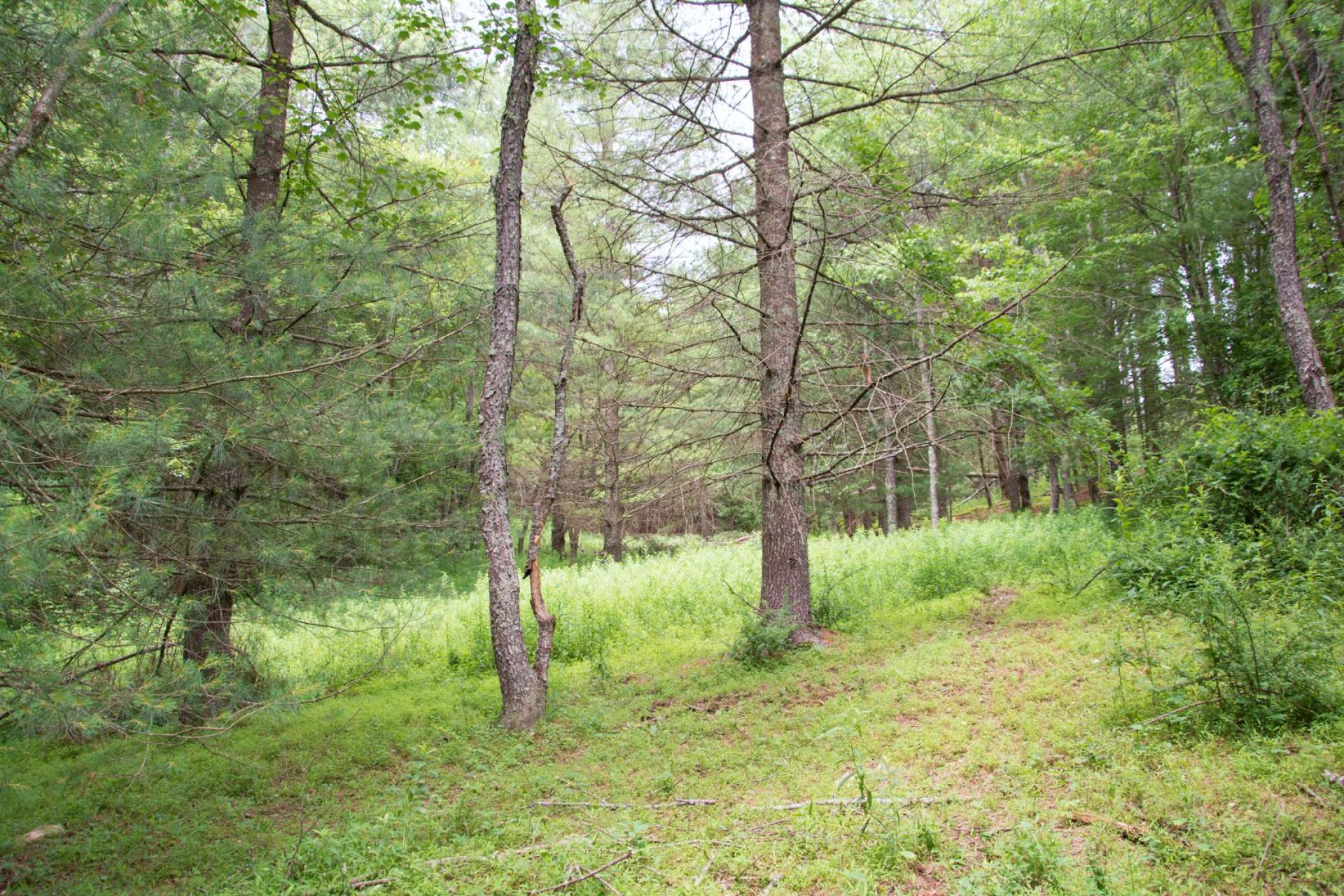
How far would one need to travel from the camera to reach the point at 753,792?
414cm

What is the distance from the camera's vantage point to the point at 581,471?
48.4 ft

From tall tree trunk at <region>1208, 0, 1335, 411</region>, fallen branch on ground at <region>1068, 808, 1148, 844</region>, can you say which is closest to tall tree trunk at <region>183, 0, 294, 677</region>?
fallen branch on ground at <region>1068, 808, 1148, 844</region>

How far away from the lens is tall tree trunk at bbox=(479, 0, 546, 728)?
588 centimetres

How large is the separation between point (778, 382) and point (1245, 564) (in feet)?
14.8

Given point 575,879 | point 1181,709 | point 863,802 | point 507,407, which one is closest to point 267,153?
point 507,407

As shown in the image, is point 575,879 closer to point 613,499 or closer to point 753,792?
point 753,792

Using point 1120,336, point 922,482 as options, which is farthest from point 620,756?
point 922,482

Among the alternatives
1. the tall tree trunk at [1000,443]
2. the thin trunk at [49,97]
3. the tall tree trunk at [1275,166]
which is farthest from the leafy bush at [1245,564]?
the thin trunk at [49,97]

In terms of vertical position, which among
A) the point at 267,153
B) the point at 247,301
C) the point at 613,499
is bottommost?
the point at 613,499

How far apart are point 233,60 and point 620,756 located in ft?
20.7

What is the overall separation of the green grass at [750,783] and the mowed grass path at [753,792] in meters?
0.02

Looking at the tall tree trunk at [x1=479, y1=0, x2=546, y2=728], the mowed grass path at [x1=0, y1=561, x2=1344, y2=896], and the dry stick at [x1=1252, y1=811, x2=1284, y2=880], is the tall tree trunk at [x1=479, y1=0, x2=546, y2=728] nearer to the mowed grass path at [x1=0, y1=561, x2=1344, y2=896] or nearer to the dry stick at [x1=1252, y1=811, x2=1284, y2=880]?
the mowed grass path at [x1=0, y1=561, x2=1344, y2=896]

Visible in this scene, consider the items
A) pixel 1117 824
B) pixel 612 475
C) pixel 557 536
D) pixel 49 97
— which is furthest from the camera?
pixel 557 536

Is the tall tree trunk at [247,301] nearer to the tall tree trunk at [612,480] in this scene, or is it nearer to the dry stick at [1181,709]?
the tall tree trunk at [612,480]
